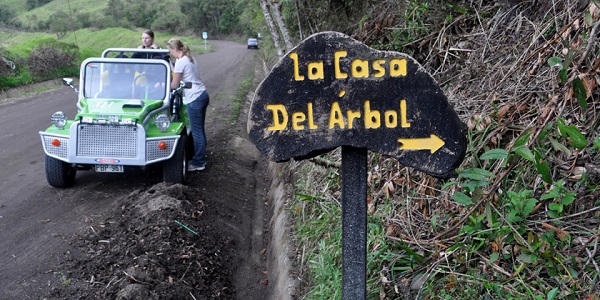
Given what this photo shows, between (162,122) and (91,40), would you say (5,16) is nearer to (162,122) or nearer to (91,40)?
(91,40)

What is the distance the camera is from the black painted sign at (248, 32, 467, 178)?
9.24ft

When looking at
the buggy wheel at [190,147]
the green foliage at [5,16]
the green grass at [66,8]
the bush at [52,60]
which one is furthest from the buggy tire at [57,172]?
the green grass at [66,8]

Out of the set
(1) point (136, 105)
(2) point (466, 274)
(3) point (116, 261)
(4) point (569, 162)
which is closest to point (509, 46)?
(4) point (569, 162)

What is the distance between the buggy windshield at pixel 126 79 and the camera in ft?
28.4

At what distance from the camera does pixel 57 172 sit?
809 cm

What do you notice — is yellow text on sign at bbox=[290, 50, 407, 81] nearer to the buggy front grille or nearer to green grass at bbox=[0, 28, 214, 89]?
the buggy front grille

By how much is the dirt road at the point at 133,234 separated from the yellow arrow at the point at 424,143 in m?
2.91

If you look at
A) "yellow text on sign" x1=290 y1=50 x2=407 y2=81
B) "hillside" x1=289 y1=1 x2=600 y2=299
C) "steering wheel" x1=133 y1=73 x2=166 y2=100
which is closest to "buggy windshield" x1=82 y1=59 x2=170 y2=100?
"steering wheel" x1=133 y1=73 x2=166 y2=100

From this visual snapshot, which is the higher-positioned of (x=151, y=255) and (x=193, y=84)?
(x=193, y=84)

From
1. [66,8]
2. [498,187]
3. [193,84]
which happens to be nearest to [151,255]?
[498,187]

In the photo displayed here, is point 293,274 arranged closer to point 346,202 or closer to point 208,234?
point 208,234

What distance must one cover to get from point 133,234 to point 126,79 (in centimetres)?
320

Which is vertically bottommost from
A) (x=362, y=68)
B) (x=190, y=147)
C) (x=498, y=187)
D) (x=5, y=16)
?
(x=190, y=147)

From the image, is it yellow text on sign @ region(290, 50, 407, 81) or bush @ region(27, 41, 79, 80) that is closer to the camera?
yellow text on sign @ region(290, 50, 407, 81)
